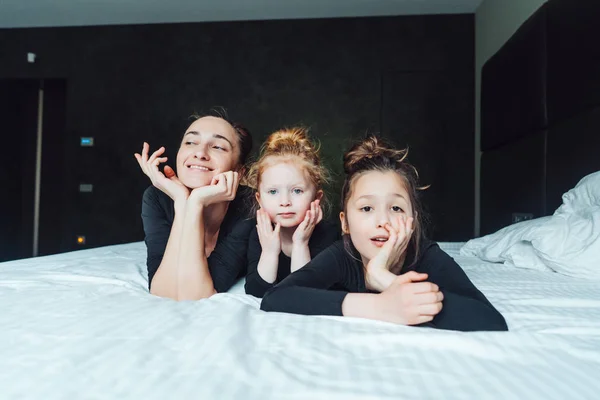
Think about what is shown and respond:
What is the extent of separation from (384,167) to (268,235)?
34cm

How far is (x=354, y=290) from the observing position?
39.9 inches

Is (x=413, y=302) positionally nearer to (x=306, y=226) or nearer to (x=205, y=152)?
(x=306, y=226)

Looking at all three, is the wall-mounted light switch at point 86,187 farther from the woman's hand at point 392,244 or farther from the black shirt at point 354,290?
the woman's hand at point 392,244

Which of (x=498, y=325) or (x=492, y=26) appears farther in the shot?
(x=492, y=26)

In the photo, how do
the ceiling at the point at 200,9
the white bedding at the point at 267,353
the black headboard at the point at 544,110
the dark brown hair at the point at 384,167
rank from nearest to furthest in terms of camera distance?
the white bedding at the point at 267,353 < the dark brown hair at the point at 384,167 < the black headboard at the point at 544,110 < the ceiling at the point at 200,9

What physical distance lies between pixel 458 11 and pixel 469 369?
383 centimetres

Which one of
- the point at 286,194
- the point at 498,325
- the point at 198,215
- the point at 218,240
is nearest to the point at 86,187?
the point at 218,240

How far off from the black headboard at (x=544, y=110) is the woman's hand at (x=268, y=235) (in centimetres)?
122

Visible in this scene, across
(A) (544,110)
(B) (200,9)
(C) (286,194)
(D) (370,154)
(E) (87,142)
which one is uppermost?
(B) (200,9)

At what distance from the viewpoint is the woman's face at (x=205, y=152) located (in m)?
1.25

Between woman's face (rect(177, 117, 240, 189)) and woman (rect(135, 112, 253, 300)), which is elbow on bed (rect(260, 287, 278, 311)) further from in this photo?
woman's face (rect(177, 117, 240, 189))

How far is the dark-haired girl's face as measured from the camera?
0.95 meters

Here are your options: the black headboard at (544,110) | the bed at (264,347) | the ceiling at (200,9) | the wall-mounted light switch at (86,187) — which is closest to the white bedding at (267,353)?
the bed at (264,347)

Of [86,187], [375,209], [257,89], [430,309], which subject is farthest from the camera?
[86,187]
